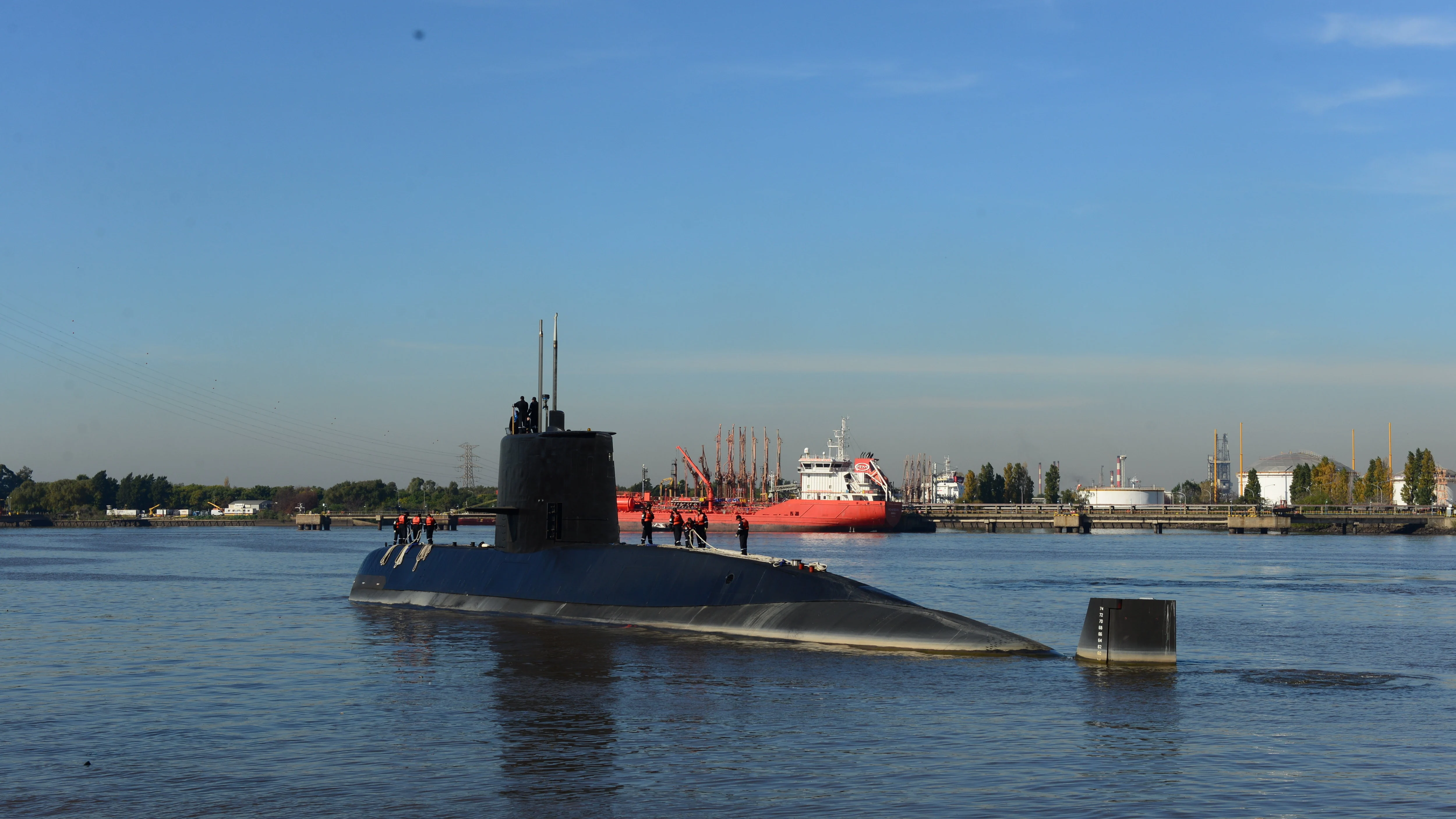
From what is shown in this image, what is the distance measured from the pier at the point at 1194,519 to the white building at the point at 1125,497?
10544mm

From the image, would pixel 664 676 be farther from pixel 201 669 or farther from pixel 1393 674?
pixel 1393 674

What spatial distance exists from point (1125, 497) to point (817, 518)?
71136 millimetres

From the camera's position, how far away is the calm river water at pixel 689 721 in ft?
37.9

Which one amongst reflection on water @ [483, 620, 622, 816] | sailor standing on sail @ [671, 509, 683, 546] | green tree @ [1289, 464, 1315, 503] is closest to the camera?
reflection on water @ [483, 620, 622, 816]

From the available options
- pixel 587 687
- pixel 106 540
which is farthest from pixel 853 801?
pixel 106 540

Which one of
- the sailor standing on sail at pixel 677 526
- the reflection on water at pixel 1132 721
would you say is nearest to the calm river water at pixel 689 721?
the reflection on water at pixel 1132 721

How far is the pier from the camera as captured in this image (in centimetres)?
12019

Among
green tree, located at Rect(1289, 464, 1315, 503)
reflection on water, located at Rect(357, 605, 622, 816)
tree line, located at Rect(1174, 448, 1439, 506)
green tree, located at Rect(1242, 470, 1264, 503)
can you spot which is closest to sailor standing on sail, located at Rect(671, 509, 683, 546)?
reflection on water, located at Rect(357, 605, 622, 816)

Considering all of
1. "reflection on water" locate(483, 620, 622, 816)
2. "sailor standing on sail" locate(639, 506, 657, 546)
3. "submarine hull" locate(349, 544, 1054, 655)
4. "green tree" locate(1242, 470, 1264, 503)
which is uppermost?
"green tree" locate(1242, 470, 1264, 503)

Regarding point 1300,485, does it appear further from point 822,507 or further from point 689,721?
point 689,721

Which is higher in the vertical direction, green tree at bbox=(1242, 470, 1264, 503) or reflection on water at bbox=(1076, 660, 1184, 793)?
green tree at bbox=(1242, 470, 1264, 503)

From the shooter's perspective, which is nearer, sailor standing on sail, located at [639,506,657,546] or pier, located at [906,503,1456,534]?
sailor standing on sail, located at [639,506,657,546]

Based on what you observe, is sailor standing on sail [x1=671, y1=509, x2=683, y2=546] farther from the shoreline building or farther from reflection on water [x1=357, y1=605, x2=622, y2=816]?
the shoreline building

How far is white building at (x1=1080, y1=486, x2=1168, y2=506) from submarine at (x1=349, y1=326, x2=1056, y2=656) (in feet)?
489
